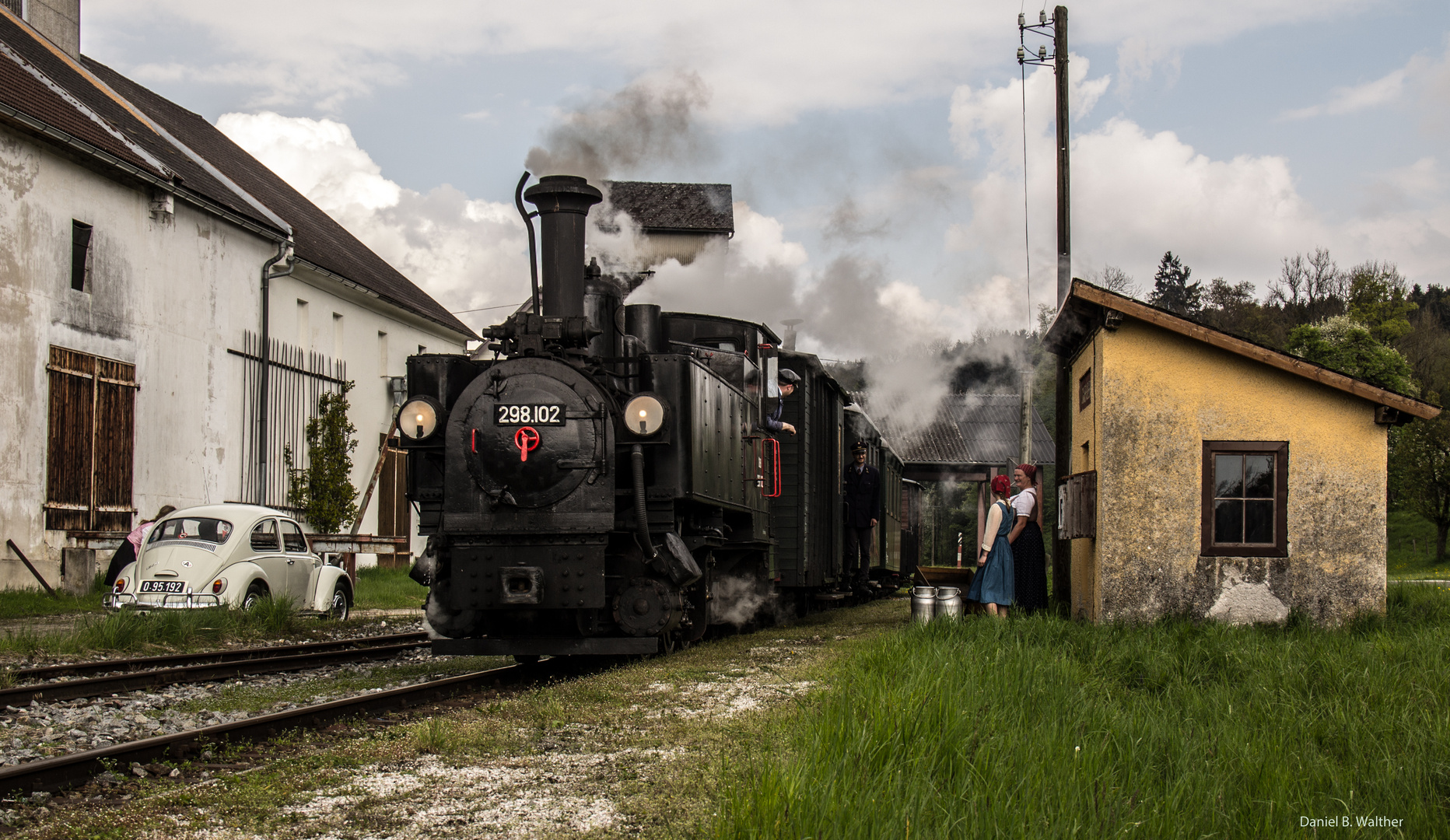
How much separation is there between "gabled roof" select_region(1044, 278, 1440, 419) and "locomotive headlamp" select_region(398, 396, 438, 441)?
236 inches

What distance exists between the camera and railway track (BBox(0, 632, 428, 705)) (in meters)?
8.09

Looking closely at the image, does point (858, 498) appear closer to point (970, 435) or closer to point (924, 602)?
point (924, 602)

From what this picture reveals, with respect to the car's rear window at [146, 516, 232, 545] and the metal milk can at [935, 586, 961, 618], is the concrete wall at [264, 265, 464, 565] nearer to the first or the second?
the car's rear window at [146, 516, 232, 545]

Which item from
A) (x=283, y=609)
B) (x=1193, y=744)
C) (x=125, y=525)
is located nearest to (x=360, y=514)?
(x=125, y=525)

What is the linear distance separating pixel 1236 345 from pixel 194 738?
29.1 feet

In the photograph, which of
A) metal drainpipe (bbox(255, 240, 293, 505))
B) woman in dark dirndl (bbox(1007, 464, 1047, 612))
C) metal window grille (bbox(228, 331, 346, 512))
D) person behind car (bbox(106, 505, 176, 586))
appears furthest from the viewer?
metal drainpipe (bbox(255, 240, 293, 505))

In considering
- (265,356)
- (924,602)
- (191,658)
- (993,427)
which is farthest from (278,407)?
(993,427)

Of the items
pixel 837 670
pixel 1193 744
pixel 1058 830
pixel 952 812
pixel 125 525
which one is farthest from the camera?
pixel 125 525

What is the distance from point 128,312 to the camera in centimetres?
1925

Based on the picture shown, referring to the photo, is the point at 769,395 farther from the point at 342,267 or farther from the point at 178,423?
the point at 342,267

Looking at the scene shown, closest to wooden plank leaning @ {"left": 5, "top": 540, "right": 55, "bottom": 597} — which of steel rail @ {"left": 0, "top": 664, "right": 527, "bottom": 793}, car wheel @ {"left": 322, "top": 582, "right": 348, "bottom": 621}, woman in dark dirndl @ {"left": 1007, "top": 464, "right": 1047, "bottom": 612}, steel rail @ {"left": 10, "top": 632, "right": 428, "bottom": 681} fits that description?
car wheel @ {"left": 322, "top": 582, "right": 348, "bottom": 621}

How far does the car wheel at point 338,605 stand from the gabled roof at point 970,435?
18823mm

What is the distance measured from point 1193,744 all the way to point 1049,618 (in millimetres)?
5414

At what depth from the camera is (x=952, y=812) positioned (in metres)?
3.90
